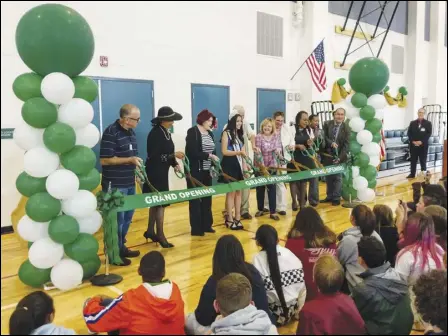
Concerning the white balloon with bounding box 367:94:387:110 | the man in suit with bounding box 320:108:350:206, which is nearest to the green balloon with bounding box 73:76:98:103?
the man in suit with bounding box 320:108:350:206

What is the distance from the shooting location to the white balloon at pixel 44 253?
3092 mm

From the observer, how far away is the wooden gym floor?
117 inches

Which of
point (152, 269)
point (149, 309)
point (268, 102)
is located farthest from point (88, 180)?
point (268, 102)

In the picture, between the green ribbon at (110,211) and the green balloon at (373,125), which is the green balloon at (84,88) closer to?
the green ribbon at (110,211)

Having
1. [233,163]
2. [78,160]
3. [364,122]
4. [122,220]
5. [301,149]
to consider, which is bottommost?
[122,220]

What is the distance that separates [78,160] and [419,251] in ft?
7.87

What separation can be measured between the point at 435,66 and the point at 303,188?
909 centimetres

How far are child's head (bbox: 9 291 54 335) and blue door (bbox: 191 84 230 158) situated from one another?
5.04 meters

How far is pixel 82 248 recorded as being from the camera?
3.25m

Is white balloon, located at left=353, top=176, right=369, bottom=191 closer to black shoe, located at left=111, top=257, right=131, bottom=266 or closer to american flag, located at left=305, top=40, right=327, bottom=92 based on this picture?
american flag, located at left=305, top=40, right=327, bottom=92

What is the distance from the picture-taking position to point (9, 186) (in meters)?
4.73

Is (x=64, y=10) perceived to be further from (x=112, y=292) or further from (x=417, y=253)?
(x=417, y=253)

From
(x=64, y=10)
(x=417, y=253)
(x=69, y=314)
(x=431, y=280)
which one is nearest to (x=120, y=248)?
(x=69, y=314)

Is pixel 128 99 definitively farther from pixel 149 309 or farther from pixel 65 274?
pixel 149 309
